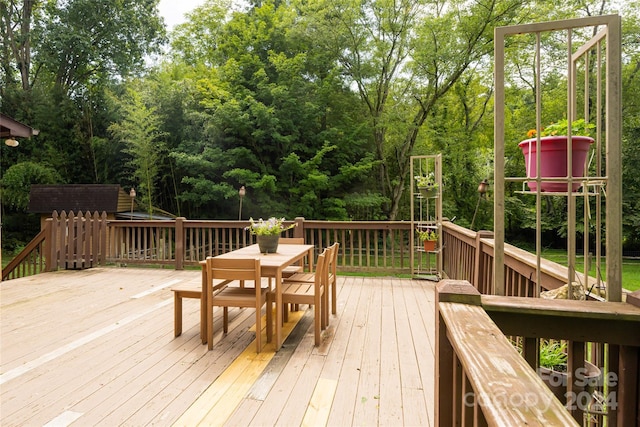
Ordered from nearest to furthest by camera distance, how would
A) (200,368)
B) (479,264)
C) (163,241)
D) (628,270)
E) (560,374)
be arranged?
1. (560,374)
2. (200,368)
3. (479,264)
4. (163,241)
5. (628,270)

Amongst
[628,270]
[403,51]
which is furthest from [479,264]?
[628,270]

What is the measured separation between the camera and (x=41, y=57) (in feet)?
48.5

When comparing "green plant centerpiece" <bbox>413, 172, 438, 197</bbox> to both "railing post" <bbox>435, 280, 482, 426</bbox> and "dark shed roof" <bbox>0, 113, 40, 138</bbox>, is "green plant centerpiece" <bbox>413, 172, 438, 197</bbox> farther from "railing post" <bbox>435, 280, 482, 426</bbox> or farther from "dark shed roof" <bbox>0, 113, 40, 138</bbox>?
"dark shed roof" <bbox>0, 113, 40, 138</bbox>

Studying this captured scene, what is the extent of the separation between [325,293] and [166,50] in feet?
61.4

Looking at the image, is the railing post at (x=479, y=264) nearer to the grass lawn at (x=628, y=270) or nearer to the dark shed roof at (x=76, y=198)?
the grass lawn at (x=628, y=270)

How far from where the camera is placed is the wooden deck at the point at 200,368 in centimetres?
198

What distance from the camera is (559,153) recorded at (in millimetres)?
1456

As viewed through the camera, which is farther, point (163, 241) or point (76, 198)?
point (76, 198)

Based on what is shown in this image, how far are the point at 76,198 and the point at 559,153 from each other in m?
13.5

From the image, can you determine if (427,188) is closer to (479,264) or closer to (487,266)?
(479,264)

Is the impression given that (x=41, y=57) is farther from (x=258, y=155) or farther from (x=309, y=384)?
(x=309, y=384)

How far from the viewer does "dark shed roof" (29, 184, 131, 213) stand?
37.0ft

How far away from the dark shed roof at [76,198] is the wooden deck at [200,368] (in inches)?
308

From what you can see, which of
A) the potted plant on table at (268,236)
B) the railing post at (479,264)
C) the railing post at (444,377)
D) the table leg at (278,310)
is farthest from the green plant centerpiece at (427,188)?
the railing post at (444,377)
